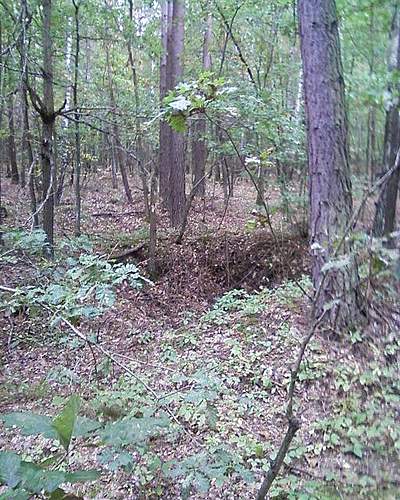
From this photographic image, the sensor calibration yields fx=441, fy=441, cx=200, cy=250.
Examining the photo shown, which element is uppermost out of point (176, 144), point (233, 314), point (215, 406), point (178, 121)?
point (176, 144)

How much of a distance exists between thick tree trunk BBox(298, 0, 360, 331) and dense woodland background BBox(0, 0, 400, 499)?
0.05 ft

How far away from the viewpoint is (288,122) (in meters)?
6.75

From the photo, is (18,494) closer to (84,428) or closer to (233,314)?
(84,428)

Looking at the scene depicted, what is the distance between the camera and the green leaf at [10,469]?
1352mm

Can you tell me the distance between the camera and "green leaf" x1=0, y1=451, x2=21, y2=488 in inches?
53.2

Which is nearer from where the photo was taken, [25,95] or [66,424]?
[66,424]

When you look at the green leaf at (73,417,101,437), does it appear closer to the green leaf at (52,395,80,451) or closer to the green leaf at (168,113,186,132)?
the green leaf at (52,395,80,451)

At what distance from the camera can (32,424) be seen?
1574 mm

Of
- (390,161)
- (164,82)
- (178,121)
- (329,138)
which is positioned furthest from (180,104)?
(164,82)

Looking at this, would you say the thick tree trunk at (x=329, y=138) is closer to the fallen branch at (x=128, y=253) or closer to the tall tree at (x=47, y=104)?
the tall tree at (x=47, y=104)

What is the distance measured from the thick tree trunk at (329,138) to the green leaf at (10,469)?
3.55 meters

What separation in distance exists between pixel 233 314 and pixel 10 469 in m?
4.48

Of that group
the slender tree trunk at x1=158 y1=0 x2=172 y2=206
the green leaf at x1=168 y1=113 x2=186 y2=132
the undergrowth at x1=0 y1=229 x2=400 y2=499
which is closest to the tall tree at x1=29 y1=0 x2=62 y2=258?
the undergrowth at x1=0 y1=229 x2=400 y2=499

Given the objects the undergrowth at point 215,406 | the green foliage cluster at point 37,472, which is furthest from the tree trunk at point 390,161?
the green foliage cluster at point 37,472
